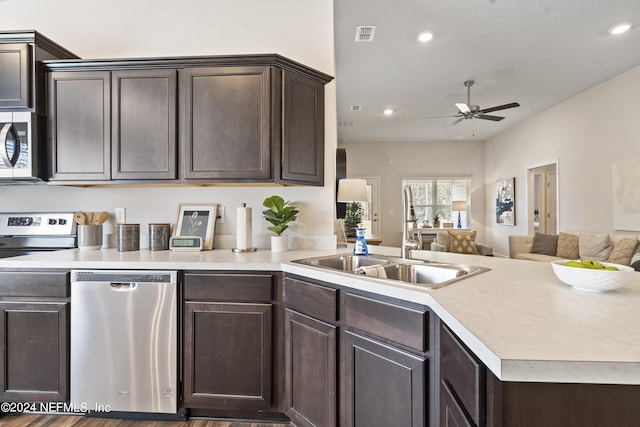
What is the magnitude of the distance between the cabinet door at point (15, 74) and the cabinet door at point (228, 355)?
5.85 ft

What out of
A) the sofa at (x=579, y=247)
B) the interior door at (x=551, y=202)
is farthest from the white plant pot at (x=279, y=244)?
the interior door at (x=551, y=202)

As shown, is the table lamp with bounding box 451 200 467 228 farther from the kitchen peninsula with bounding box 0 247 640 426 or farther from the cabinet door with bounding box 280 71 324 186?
the kitchen peninsula with bounding box 0 247 640 426

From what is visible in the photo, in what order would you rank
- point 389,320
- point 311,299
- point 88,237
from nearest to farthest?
point 389,320 < point 311,299 < point 88,237

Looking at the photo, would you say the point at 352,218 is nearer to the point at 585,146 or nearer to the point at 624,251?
the point at 585,146

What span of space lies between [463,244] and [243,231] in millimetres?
4874

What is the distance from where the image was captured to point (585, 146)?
528 centimetres

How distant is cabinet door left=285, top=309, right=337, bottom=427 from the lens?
1.55m

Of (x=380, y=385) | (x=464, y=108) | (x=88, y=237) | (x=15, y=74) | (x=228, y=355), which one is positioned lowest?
(x=228, y=355)

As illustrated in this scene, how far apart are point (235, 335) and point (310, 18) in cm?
230

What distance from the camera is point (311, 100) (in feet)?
7.74

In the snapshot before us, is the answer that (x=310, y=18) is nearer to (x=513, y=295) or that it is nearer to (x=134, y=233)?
(x=134, y=233)

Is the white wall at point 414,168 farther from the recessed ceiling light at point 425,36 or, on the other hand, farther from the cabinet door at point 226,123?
the cabinet door at point 226,123

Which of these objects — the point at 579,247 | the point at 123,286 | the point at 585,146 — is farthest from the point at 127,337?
the point at 585,146

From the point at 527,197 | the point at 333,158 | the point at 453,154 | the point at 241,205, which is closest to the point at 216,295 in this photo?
the point at 241,205
